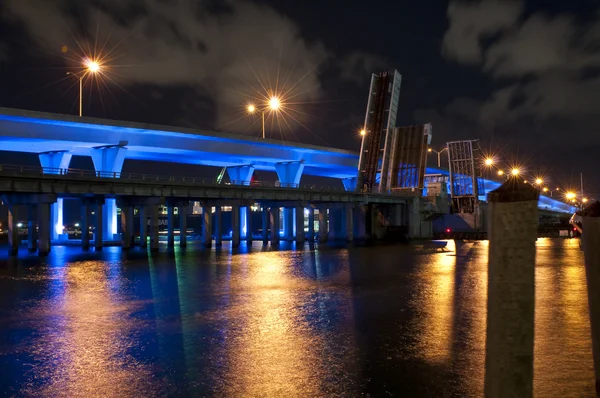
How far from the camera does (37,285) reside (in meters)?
23.9

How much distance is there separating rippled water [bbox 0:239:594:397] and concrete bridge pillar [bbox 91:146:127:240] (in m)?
41.3

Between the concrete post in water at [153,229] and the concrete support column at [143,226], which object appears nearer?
the concrete post in water at [153,229]

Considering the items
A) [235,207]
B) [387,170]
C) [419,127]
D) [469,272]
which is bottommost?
[469,272]

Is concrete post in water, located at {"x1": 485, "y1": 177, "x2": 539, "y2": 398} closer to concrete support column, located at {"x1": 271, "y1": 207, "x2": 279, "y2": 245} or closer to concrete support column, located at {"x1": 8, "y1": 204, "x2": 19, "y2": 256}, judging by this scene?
concrete support column, located at {"x1": 8, "y1": 204, "x2": 19, "y2": 256}

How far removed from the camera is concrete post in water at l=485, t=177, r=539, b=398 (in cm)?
464

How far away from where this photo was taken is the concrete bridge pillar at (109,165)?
6412 centimetres

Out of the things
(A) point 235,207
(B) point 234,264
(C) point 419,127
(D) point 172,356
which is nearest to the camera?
(D) point 172,356

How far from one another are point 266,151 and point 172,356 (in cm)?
7007

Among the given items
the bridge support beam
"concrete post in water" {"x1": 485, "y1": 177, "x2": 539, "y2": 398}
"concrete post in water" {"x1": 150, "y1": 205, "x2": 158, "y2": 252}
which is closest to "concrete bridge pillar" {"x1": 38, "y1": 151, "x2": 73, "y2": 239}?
"concrete post in water" {"x1": 150, "y1": 205, "x2": 158, "y2": 252}

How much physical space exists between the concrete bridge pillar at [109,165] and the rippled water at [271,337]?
136 ft

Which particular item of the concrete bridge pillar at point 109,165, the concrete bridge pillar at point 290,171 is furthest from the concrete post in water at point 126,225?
the concrete bridge pillar at point 290,171

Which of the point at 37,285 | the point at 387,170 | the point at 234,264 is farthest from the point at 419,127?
the point at 37,285

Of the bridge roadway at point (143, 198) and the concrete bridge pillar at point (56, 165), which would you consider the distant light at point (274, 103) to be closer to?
the bridge roadway at point (143, 198)

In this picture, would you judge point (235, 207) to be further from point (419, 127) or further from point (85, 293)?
point (85, 293)
